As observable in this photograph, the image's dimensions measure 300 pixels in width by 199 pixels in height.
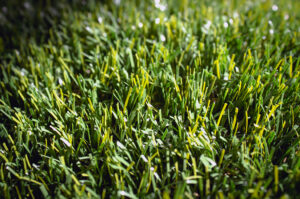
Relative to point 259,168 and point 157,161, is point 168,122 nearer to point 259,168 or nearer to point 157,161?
point 157,161

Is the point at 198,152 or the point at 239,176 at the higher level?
the point at 198,152

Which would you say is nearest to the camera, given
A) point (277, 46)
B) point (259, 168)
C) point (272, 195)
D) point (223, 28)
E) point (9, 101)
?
point (272, 195)

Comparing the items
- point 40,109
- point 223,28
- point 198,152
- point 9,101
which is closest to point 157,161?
point 198,152

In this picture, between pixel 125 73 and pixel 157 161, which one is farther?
pixel 125 73

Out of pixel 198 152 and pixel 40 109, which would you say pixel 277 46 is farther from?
pixel 40 109

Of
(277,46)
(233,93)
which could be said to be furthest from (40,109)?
(277,46)

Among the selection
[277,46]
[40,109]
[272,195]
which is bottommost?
[272,195]

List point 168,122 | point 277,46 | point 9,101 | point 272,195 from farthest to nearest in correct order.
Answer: point 277,46 < point 9,101 < point 168,122 < point 272,195
